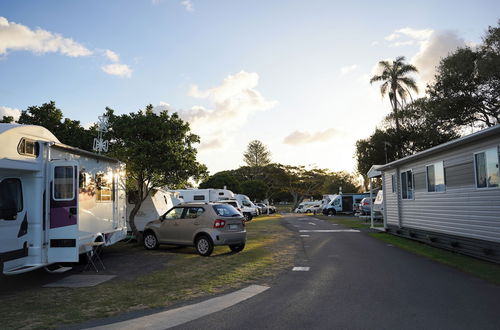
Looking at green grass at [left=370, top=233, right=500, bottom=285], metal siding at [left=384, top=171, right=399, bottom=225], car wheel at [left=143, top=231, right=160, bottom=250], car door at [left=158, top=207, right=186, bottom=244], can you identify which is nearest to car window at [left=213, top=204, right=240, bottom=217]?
car door at [left=158, top=207, right=186, bottom=244]

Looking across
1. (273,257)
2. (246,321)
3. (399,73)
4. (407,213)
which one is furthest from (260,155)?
(246,321)

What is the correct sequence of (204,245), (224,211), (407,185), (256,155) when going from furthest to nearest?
(256,155) → (407,185) → (224,211) → (204,245)

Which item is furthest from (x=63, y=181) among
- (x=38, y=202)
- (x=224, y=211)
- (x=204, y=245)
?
(x=224, y=211)

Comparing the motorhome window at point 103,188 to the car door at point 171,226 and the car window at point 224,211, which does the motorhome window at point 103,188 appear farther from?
the car window at point 224,211

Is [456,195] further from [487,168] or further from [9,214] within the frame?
[9,214]

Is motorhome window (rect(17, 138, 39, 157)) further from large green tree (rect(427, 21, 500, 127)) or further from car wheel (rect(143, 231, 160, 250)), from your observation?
large green tree (rect(427, 21, 500, 127))

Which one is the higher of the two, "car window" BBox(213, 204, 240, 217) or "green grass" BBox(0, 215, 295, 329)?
"car window" BBox(213, 204, 240, 217)

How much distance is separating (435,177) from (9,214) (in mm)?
12962

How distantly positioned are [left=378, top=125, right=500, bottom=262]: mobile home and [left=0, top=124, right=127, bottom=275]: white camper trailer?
988 centimetres

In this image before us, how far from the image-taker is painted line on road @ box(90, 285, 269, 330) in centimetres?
558

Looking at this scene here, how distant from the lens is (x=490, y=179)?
34.3ft

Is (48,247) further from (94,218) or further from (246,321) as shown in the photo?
(246,321)

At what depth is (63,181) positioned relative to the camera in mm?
8344

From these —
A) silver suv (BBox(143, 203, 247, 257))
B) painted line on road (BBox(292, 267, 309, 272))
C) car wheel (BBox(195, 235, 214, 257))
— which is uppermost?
silver suv (BBox(143, 203, 247, 257))
